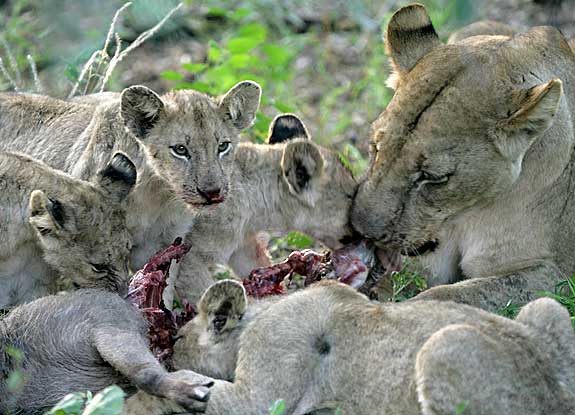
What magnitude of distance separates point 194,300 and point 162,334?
0.95 m

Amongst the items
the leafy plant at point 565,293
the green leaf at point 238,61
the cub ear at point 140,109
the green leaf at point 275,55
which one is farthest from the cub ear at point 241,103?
the green leaf at point 275,55

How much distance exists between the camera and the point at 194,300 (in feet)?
26.2

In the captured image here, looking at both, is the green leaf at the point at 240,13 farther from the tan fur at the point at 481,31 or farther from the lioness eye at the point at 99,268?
the lioness eye at the point at 99,268

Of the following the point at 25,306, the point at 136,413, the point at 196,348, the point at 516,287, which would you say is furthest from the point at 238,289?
the point at 516,287

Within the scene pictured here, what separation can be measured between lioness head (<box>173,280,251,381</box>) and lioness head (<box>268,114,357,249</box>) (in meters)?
1.58

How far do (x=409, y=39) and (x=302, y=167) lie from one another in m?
1.01

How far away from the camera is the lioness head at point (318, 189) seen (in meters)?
8.04

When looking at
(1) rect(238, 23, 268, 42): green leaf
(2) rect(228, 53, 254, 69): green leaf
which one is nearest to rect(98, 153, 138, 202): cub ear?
(2) rect(228, 53, 254, 69): green leaf

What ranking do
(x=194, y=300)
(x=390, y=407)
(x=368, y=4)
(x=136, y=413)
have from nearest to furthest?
(x=390, y=407) → (x=136, y=413) → (x=194, y=300) → (x=368, y=4)

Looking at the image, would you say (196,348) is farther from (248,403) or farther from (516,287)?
(516,287)

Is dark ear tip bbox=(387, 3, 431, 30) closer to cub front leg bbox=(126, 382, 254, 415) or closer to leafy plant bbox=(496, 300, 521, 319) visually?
leafy plant bbox=(496, 300, 521, 319)

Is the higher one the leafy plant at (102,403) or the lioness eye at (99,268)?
the leafy plant at (102,403)

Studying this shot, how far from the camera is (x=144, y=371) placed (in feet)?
20.7

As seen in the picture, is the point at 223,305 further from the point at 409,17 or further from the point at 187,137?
the point at 409,17
